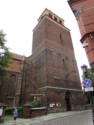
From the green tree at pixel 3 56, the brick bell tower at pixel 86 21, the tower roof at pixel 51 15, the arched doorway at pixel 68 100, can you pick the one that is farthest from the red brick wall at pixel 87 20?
the tower roof at pixel 51 15


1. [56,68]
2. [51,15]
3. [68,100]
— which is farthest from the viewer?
[51,15]

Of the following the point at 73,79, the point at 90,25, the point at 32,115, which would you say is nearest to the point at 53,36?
the point at 73,79

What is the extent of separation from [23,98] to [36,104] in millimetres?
5658

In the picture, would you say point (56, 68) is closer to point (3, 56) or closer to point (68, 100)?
point (68, 100)

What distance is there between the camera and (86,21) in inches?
289

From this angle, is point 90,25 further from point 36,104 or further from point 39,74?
point 39,74

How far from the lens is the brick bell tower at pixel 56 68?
21375mm

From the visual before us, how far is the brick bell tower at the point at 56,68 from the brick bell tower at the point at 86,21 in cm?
1434

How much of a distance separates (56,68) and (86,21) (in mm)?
16894

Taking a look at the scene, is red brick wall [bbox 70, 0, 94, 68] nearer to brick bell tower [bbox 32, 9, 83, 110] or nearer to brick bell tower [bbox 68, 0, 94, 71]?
brick bell tower [bbox 68, 0, 94, 71]

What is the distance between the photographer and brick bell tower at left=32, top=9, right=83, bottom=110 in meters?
21.4

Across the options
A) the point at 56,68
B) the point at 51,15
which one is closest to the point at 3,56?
the point at 56,68

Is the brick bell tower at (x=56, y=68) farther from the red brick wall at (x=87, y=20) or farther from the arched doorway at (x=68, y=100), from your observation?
the red brick wall at (x=87, y=20)

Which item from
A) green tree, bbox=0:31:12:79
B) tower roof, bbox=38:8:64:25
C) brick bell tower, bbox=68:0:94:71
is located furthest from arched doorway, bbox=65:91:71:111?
tower roof, bbox=38:8:64:25
